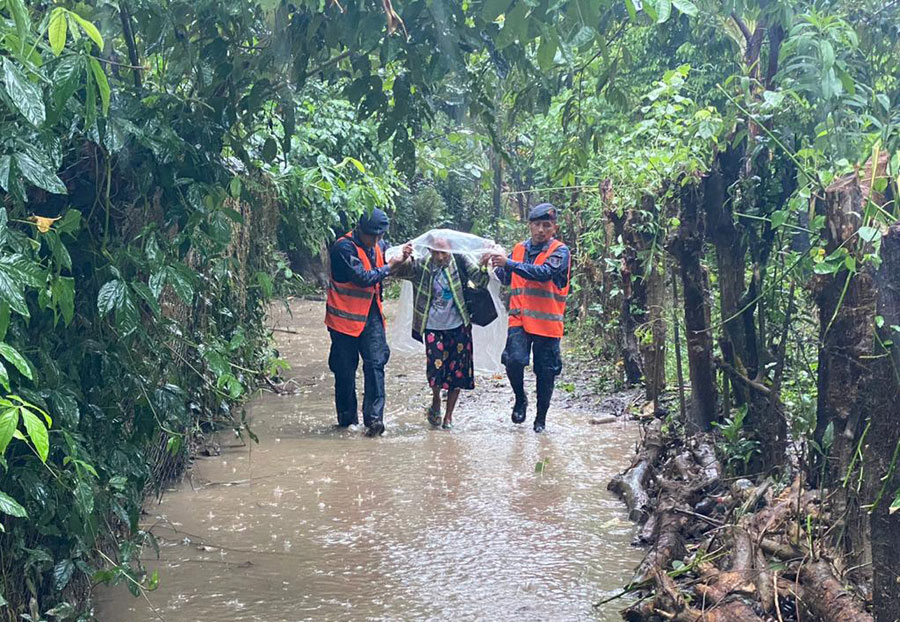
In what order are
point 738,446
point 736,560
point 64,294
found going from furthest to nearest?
point 738,446, point 736,560, point 64,294

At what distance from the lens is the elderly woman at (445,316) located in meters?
8.31

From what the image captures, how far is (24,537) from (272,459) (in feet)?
11.8

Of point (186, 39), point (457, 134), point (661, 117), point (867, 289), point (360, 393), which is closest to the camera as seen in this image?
point (867, 289)

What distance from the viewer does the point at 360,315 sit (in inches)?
317

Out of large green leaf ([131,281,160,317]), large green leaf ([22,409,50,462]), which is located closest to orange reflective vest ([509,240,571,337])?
large green leaf ([131,281,160,317])

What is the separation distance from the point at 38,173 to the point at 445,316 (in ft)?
18.1

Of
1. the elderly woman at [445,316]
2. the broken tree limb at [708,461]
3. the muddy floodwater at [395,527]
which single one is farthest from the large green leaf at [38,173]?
the elderly woman at [445,316]

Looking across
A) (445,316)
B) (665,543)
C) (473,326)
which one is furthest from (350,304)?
(665,543)

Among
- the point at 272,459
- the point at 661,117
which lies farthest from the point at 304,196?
the point at 661,117

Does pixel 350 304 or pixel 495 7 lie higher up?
pixel 495 7

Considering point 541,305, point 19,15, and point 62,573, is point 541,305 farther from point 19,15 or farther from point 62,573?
point 19,15

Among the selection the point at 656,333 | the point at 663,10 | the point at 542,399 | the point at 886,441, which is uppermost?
the point at 663,10

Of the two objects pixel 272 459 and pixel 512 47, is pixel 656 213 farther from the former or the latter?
pixel 512 47

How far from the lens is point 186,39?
A: 12.1 ft
